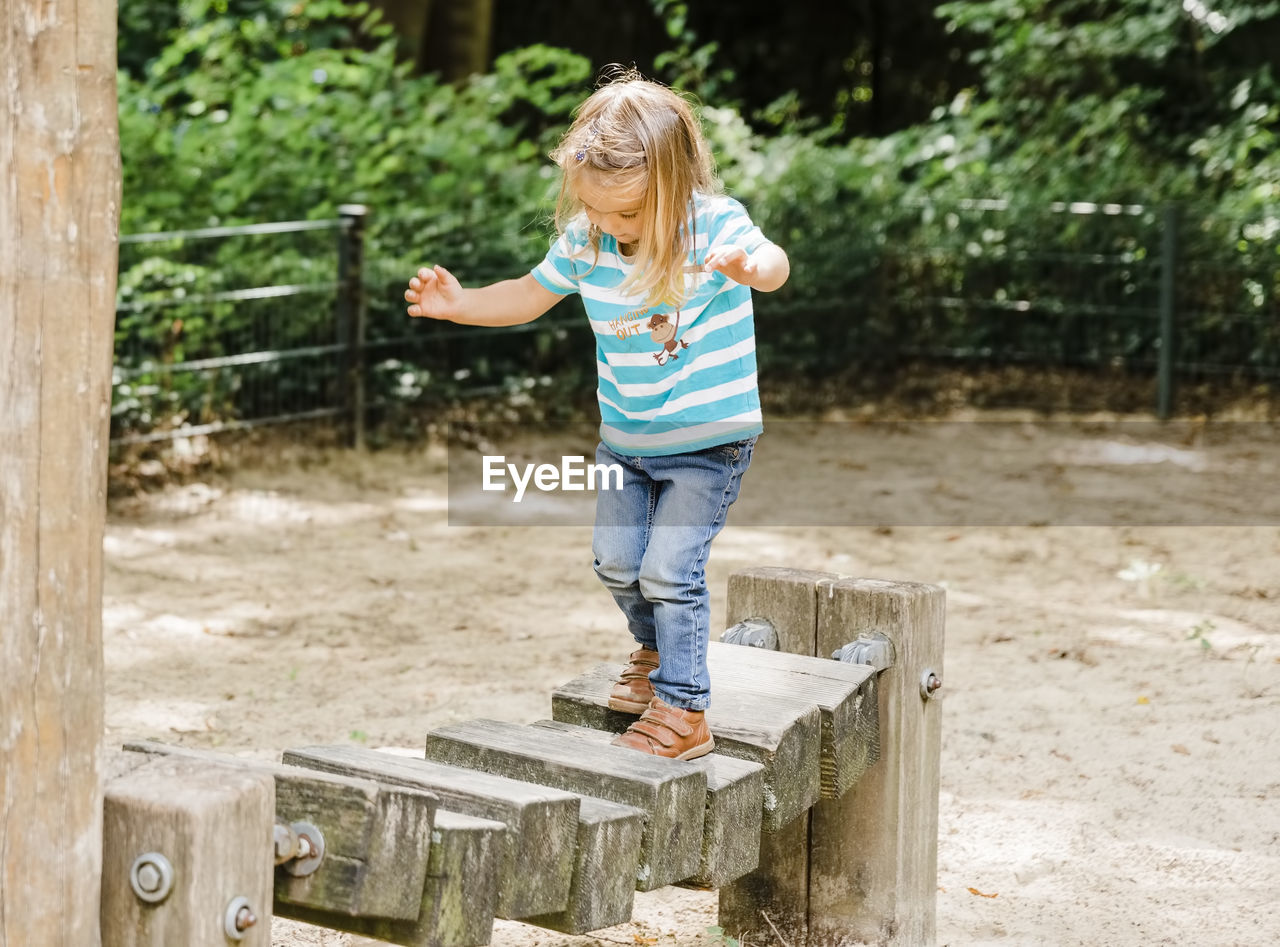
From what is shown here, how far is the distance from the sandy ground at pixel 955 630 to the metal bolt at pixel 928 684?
0.55m

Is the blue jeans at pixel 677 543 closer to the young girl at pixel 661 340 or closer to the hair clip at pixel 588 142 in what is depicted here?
the young girl at pixel 661 340

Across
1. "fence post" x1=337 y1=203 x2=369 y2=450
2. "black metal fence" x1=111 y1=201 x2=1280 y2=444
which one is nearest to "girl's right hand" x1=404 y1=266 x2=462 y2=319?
"black metal fence" x1=111 y1=201 x2=1280 y2=444

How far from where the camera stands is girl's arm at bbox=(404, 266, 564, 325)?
2787 millimetres

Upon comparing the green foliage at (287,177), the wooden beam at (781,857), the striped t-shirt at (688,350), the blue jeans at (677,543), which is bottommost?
the wooden beam at (781,857)

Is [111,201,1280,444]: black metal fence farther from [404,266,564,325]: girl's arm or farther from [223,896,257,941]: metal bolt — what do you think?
[223,896,257,941]: metal bolt

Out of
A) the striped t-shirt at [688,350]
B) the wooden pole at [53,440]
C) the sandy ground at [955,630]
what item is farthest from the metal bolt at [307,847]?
the sandy ground at [955,630]

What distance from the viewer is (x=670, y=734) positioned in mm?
2717

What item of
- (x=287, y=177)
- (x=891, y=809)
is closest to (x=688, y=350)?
(x=891, y=809)

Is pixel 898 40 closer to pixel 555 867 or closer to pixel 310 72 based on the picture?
pixel 310 72

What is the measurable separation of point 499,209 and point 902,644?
253 inches

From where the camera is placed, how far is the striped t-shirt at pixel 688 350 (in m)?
2.71

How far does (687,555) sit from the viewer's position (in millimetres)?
2742

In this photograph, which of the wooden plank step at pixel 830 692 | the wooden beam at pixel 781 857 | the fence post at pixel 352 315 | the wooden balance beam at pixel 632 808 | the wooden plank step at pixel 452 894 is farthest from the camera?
the fence post at pixel 352 315

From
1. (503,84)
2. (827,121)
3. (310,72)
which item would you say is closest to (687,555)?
(310,72)
